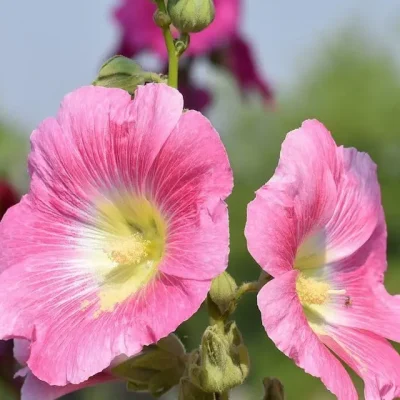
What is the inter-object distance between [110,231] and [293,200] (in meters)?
0.28

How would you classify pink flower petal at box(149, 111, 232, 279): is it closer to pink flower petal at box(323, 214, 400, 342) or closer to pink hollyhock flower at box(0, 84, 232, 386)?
pink hollyhock flower at box(0, 84, 232, 386)

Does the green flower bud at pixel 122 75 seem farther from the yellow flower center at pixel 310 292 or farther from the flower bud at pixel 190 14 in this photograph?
the yellow flower center at pixel 310 292

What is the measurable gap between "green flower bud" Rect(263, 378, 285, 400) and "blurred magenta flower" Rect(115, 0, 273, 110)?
Result: 143cm

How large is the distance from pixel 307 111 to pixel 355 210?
34.2ft

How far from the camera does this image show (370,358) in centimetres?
114

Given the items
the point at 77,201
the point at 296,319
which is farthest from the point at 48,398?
the point at 296,319

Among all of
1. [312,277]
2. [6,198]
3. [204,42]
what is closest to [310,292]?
[312,277]

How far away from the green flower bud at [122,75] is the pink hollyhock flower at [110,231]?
54 mm

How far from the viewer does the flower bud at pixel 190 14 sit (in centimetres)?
117

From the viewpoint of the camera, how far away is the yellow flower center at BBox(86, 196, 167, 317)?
116cm

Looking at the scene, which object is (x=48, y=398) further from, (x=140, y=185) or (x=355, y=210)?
(x=355, y=210)

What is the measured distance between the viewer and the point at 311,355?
3.39 feet

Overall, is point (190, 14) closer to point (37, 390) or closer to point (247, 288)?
point (247, 288)

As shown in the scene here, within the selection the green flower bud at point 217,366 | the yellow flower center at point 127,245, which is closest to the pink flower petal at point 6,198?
the yellow flower center at point 127,245
